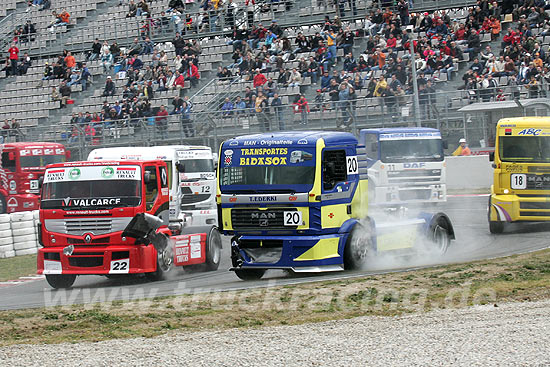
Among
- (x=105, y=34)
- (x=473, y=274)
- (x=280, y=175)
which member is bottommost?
(x=473, y=274)

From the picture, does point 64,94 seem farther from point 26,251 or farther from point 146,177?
point 146,177

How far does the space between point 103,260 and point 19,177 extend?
45.9 ft

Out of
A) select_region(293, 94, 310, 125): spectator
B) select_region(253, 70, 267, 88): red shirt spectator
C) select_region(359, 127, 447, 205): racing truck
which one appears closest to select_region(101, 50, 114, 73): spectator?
select_region(253, 70, 267, 88): red shirt spectator

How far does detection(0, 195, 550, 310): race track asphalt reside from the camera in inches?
515

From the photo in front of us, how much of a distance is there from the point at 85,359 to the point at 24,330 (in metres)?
2.24

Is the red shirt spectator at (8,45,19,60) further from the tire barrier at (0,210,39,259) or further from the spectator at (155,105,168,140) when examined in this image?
the tire barrier at (0,210,39,259)

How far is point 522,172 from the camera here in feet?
60.0

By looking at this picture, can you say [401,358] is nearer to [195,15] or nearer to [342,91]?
[342,91]

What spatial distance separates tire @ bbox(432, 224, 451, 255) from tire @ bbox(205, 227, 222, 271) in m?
3.87

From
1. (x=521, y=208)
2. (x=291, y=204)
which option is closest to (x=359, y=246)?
(x=291, y=204)

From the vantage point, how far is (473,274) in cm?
1252

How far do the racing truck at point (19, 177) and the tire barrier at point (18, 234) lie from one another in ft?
23.5

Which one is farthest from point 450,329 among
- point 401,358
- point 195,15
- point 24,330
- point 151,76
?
point 195,15

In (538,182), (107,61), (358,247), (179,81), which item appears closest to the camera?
(358,247)
